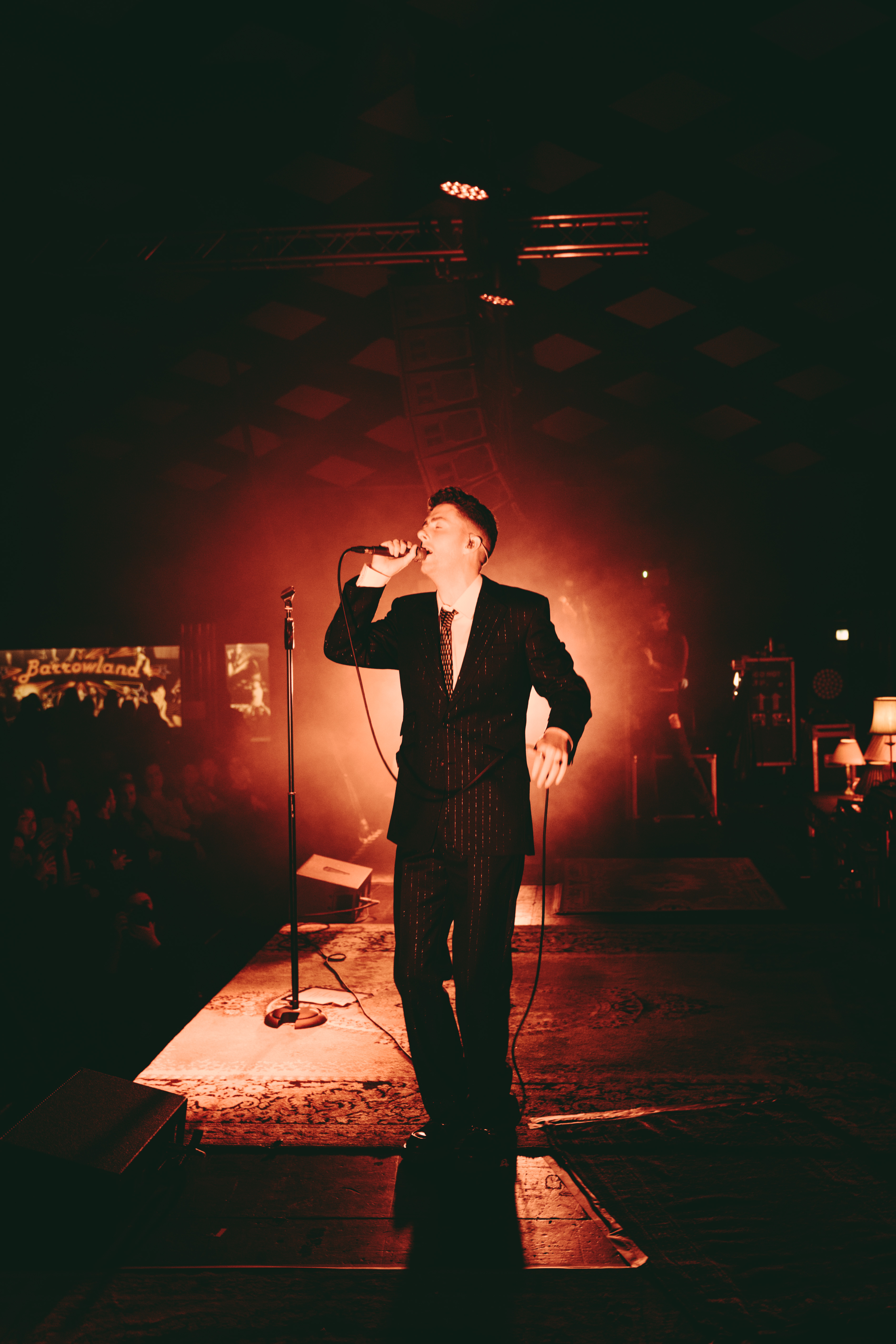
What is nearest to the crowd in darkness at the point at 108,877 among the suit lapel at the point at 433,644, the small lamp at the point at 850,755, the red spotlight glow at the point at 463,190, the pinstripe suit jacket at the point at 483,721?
the pinstripe suit jacket at the point at 483,721

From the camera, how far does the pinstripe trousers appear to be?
196 cm

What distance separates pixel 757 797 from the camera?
9789 mm

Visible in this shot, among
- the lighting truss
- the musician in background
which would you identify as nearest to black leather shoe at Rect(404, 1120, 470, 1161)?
the lighting truss

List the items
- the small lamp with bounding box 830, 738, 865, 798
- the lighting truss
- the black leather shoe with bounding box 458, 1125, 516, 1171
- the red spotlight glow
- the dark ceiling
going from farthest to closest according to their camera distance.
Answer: the small lamp with bounding box 830, 738, 865, 798, the lighting truss, the red spotlight glow, the dark ceiling, the black leather shoe with bounding box 458, 1125, 516, 1171

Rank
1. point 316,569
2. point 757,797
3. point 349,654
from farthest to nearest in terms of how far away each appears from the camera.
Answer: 1. point 757,797
2. point 316,569
3. point 349,654

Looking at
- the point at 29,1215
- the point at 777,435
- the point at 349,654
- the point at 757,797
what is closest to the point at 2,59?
the point at 349,654

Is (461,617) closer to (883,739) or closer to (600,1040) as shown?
(600,1040)

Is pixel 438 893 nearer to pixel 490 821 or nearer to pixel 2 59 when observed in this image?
pixel 490 821

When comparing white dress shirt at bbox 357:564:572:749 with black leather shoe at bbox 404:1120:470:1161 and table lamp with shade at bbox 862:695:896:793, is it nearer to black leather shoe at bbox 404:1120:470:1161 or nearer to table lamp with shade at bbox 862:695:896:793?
black leather shoe at bbox 404:1120:470:1161

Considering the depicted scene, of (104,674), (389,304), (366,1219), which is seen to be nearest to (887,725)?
(389,304)

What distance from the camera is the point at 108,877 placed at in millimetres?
3955

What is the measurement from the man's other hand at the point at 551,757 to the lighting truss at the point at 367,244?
11.9 ft

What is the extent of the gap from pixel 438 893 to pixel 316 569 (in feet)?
18.4

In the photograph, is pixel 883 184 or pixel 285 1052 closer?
pixel 285 1052
